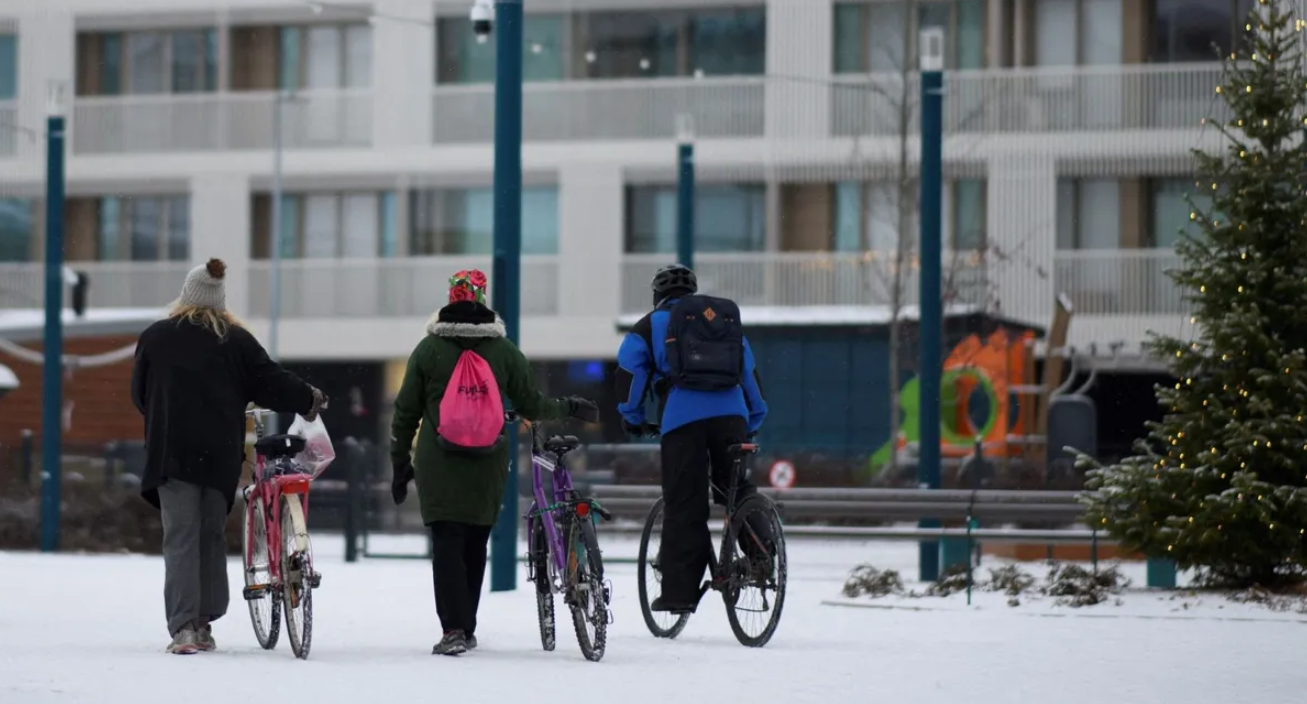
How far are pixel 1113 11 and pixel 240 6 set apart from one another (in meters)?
15.2

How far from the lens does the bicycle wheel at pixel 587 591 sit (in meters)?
12.0

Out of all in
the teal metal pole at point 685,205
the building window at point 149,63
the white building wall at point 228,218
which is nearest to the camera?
the teal metal pole at point 685,205

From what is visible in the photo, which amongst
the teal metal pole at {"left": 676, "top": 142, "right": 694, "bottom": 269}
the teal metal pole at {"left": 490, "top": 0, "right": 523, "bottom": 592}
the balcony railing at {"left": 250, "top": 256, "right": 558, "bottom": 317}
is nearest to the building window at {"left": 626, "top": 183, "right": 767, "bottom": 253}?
the balcony railing at {"left": 250, "top": 256, "right": 558, "bottom": 317}

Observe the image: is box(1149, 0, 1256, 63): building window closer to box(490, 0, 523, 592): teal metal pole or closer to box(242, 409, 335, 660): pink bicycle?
box(490, 0, 523, 592): teal metal pole

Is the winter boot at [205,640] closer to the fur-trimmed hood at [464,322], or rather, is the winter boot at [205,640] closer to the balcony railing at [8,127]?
the fur-trimmed hood at [464,322]

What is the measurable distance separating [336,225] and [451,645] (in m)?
35.7

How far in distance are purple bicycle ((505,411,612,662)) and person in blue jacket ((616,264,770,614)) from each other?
764 millimetres

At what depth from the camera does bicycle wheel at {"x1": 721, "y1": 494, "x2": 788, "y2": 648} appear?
13062 mm

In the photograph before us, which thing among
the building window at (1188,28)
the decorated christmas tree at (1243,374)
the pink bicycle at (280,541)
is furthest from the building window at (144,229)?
the pink bicycle at (280,541)

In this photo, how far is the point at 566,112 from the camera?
149 feet

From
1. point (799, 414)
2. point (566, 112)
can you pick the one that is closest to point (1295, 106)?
point (799, 414)

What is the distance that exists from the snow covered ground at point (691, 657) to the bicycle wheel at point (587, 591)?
0.39ft

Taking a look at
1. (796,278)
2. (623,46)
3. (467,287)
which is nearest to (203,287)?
(467,287)

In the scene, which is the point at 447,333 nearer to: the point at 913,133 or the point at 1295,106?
the point at 1295,106
